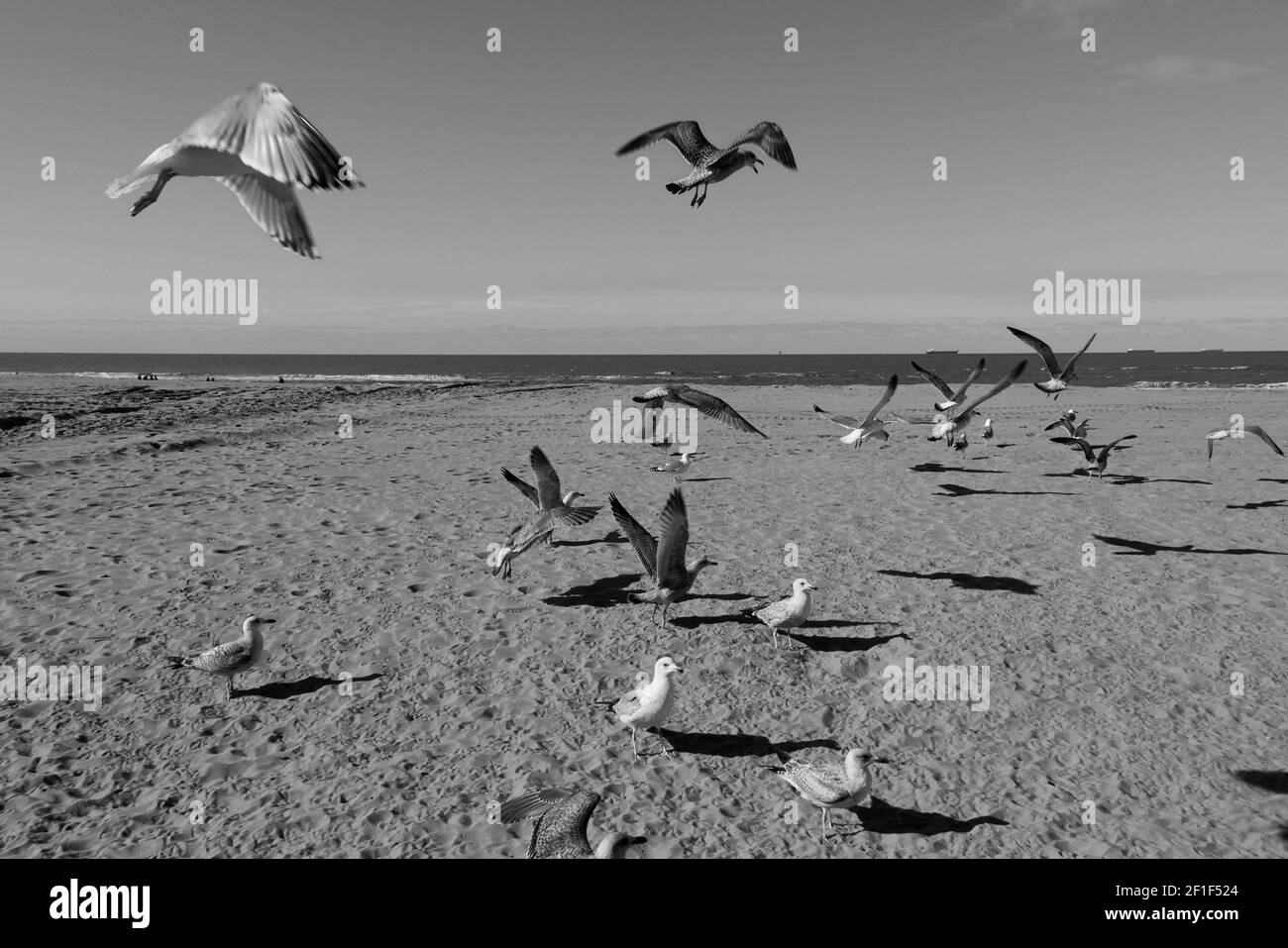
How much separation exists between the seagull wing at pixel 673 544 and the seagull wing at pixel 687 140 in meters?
3.73

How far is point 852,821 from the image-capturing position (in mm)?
5156

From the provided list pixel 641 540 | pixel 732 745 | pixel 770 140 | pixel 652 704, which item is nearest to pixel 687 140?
pixel 770 140

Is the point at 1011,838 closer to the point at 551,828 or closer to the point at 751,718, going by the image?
the point at 751,718

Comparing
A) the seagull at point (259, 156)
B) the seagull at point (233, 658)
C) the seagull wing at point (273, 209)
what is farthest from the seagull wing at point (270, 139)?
the seagull at point (233, 658)

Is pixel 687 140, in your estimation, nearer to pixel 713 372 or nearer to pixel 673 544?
pixel 673 544

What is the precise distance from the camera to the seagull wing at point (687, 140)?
7.81 metres

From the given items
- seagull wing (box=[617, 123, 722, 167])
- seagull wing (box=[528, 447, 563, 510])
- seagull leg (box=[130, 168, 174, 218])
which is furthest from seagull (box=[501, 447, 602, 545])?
seagull leg (box=[130, 168, 174, 218])

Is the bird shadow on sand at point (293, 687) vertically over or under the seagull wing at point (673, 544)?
under

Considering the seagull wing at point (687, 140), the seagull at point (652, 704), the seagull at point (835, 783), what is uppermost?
the seagull wing at point (687, 140)

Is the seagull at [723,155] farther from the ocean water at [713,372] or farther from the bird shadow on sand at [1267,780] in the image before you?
the ocean water at [713,372]

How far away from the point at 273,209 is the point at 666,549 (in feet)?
14.8
